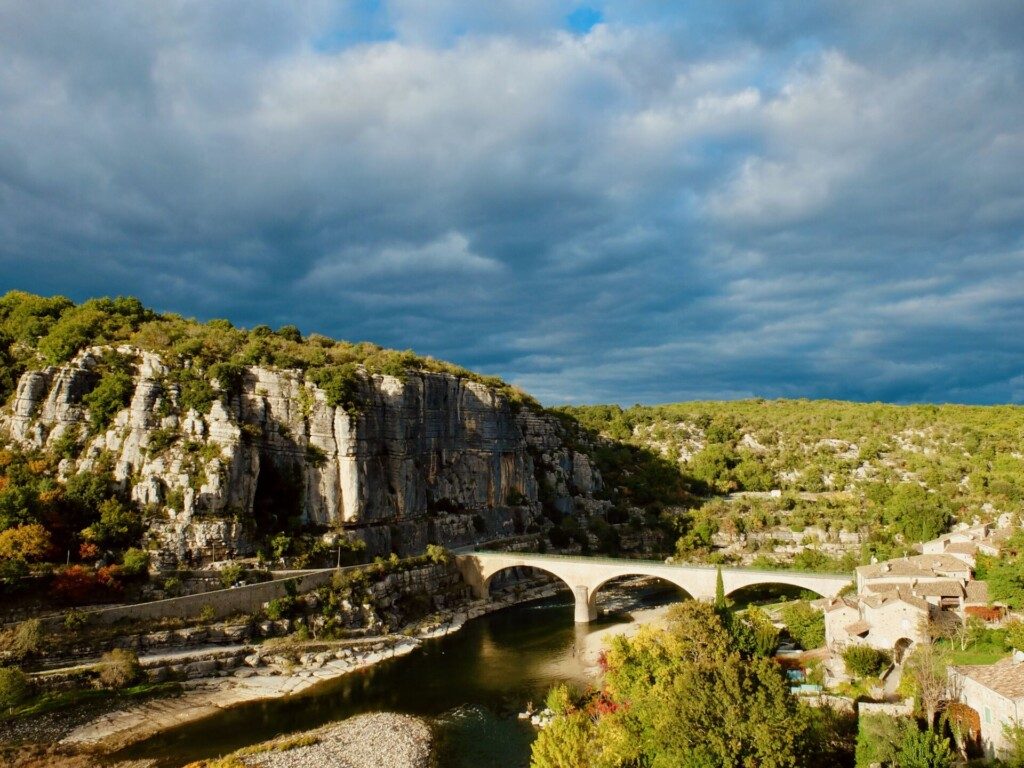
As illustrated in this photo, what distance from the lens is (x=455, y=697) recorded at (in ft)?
106

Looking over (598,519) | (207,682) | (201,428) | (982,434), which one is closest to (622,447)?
(598,519)

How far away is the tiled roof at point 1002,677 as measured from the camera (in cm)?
1897

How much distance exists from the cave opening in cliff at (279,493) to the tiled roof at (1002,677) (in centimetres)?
4013

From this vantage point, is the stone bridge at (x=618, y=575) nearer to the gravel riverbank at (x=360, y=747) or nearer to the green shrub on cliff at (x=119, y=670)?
the gravel riverbank at (x=360, y=747)

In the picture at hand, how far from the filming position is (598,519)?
249 feet

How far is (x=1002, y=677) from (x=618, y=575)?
93.8 ft

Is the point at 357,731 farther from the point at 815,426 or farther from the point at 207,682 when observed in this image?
the point at 815,426

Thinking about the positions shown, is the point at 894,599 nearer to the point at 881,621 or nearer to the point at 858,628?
the point at 881,621

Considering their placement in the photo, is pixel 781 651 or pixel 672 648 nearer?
pixel 672 648

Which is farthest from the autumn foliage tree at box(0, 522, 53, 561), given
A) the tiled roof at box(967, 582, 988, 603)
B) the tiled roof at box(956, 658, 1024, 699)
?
the tiled roof at box(967, 582, 988, 603)

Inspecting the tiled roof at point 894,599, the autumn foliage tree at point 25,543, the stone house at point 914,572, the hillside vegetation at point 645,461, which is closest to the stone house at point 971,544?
the stone house at point 914,572

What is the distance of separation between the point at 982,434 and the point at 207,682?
93891 millimetres

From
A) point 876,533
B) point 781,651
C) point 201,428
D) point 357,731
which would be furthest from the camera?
point 876,533

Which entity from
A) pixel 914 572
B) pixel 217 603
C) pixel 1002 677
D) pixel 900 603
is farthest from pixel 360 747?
pixel 914 572
